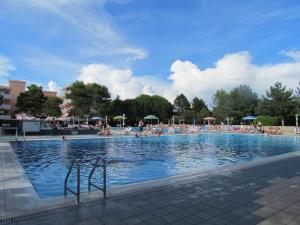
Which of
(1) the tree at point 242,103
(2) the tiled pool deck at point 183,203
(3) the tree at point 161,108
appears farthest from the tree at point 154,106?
(2) the tiled pool deck at point 183,203

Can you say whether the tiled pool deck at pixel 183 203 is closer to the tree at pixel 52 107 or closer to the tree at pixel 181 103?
the tree at pixel 52 107

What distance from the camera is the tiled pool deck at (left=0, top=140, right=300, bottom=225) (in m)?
4.14

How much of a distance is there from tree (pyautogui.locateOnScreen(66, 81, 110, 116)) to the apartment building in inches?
536

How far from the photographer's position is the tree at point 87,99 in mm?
51497

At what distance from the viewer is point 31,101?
47812 mm

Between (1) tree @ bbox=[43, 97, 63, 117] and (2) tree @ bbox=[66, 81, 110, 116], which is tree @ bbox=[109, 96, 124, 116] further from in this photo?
(1) tree @ bbox=[43, 97, 63, 117]

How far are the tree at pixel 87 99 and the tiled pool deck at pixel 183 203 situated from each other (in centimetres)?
4488

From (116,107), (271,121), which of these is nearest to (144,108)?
(116,107)

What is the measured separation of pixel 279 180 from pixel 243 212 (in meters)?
2.96

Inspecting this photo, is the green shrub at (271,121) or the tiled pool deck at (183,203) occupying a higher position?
the green shrub at (271,121)

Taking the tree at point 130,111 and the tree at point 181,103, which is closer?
the tree at point 130,111

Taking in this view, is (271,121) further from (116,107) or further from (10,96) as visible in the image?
(10,96)

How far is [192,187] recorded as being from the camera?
6.20 metres

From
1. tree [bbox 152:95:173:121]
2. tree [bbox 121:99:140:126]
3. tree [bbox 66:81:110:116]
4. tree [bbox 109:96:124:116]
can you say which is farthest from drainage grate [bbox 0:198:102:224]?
tree [bbox 152:95:173:121]
